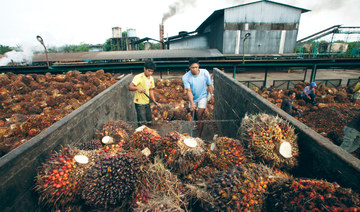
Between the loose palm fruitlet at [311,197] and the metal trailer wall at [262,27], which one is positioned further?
the metal trailer wall at [262,27]

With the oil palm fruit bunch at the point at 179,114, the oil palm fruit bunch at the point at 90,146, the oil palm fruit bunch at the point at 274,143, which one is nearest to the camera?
the oil palm fruit bunch at the point at 274,143

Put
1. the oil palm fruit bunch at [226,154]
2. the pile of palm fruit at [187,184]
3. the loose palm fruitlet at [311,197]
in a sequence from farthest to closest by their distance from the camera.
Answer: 1. the oil palm fruit bunch at [226,154]
2. the pile of palm fruit at [187,184]
3. the loose palm fruitlet at [311,197]

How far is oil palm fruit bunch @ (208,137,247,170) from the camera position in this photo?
88.9 inches

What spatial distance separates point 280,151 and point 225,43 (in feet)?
74.8

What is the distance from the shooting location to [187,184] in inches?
75.3

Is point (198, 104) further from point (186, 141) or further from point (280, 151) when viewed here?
point (280, 151)

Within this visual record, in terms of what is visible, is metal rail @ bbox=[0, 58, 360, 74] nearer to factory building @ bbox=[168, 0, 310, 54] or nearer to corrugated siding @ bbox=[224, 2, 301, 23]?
factory building @ bbox=[168, 0, 310, 54]

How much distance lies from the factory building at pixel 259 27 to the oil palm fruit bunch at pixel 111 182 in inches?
906

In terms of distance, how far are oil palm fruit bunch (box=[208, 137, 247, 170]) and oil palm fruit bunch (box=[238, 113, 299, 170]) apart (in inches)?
6.6

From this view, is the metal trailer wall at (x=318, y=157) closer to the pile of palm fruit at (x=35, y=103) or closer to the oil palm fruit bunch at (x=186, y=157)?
the oil palm fruit bunch at (x=186, y=157)

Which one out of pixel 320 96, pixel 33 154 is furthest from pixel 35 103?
pixel 320 96

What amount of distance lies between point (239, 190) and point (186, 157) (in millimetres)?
832

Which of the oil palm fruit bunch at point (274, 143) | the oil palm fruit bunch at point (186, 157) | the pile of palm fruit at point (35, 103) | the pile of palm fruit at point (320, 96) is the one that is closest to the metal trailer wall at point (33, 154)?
the oil palm fruit bunch at point (186, 157)

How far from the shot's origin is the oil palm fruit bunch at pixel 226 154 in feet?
Result: 7.41
